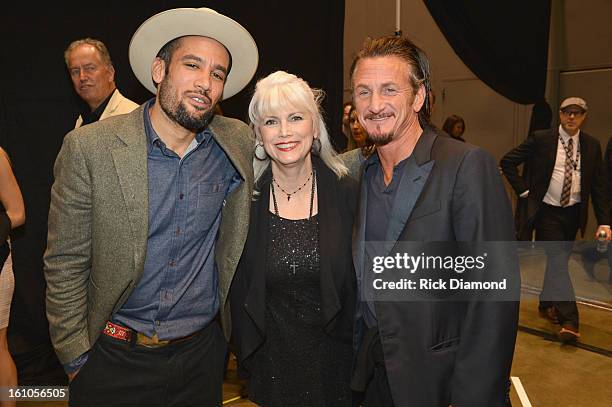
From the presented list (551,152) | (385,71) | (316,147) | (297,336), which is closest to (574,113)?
(551,152)

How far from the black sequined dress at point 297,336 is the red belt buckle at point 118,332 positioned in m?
0.50

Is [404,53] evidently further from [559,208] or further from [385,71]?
[559,208]

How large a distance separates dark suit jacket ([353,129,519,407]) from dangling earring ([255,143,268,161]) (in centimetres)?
63

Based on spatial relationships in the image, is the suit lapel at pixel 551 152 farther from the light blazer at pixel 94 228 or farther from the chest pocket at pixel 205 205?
the light blazer at pixel 94 228

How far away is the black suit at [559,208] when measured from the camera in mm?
4473

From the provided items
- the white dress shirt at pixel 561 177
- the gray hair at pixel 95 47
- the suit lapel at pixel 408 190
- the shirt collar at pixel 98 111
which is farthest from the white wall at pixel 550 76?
the suit lapel at pixel 408 190

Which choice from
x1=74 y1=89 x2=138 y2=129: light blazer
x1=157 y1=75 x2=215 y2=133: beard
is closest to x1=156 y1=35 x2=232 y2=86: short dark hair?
x1=157 y1=75 x2=215 y2=133: beard

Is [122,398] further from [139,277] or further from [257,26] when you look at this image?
[257,26]

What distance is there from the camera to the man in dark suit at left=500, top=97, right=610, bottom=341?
4469mm

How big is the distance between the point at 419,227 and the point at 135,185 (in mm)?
891

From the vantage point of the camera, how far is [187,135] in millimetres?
1866

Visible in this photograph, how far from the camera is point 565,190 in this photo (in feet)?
14.6

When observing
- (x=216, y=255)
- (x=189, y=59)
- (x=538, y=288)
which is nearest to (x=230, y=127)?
(x=189, y=59)

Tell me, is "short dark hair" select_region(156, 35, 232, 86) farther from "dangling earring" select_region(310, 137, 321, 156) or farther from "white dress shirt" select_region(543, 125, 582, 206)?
"white dress shirt" select_region(543, 125, 582, 206)
